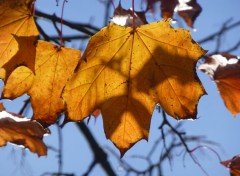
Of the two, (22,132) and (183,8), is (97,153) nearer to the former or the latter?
(22,132)

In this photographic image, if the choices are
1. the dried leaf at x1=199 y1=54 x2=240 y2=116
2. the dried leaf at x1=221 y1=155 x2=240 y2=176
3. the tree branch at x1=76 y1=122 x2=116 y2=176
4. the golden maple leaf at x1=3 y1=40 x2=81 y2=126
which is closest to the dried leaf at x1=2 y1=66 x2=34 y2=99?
the golden maple leaf at x1=3 y1=40 x2=81 y2=126

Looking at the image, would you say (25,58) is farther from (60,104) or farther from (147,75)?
(147,75)

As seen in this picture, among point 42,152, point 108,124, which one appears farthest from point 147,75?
point 42,152

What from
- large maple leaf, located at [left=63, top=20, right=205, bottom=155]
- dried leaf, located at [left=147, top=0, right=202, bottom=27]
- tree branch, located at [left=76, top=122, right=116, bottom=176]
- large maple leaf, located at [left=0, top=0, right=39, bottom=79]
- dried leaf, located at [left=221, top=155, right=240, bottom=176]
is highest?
dried leaf, located at [left=147, top=0, right=202, bottom=27]

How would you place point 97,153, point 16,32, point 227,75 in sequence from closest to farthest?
point 16,32 → point 227,75 → point 97,153

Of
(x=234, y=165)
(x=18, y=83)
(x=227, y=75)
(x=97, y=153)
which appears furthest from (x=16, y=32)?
(x=97, y=153)

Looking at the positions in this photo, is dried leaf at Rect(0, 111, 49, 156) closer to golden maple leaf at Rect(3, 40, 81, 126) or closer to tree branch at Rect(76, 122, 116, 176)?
golden maple leaf at Rect(3, 40, 81, 126)

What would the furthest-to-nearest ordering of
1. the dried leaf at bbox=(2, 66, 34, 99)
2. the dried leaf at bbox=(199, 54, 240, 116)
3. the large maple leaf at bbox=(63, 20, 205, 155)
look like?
the dried leaf at bbox=(199, 54, 240, 116), the dried leaf at bbox=(2, 66, 34, 99), the large maple leaf at bbox=(63, 20, 205, 155)
